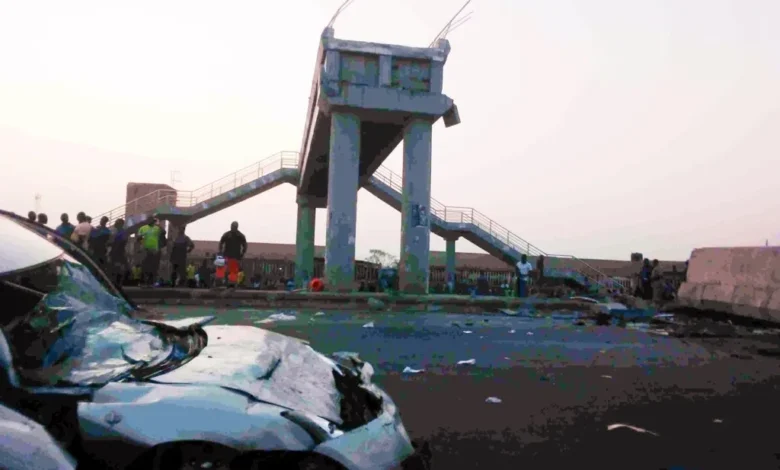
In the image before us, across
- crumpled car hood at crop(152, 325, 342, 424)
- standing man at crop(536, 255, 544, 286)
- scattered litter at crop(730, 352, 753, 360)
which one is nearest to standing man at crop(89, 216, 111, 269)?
crumpled car hood at crop(152, 325, 342, 424)

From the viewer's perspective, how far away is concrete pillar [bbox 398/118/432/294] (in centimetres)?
1620

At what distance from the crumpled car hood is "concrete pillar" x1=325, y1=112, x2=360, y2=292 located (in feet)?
41.4

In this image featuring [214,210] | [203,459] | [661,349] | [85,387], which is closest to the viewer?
[203,459]

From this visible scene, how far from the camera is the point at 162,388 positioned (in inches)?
88.3

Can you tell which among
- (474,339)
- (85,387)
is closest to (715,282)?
(474,339)

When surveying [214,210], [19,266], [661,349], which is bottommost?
[661,349]

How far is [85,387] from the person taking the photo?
2.26 meters

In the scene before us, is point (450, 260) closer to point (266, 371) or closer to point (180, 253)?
point (180, 253)

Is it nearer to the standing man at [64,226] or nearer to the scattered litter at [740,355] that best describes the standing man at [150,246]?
the standing man at [64,226]

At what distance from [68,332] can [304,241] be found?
26076mm

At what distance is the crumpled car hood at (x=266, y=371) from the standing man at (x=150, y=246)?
12519 millimetres

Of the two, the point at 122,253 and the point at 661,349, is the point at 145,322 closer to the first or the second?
the point at 661,349

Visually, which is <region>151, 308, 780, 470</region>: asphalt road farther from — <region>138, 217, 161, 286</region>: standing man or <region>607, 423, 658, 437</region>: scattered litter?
<region>138, 217, 161, 286</region>: standing man

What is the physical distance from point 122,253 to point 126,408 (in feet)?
44.1
